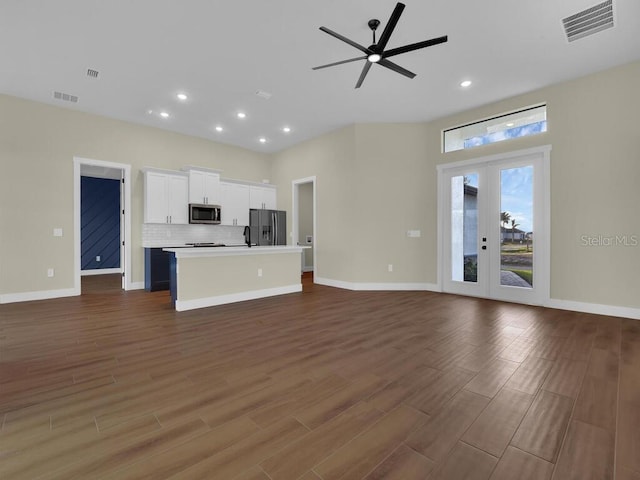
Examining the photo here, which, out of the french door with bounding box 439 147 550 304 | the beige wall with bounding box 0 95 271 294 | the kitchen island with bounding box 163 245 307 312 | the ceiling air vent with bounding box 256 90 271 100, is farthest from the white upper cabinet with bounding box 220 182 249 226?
the french door with bounding box 439 147 550 304

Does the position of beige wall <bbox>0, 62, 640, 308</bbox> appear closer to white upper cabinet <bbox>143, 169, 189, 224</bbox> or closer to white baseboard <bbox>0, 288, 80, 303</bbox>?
white baseboard <bbox>0, 288, 80, 303</bbox>

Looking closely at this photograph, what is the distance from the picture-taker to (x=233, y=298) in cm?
468

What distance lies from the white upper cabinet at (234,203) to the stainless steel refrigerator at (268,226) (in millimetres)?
200

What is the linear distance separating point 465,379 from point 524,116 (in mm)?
4504

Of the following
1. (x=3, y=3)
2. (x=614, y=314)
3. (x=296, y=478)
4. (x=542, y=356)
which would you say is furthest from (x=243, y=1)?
(x=614, y=314)

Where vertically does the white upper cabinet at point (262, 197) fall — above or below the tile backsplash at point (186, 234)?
above

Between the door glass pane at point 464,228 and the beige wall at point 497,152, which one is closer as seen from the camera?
the beige wall at point 497,152

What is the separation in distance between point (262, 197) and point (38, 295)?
15.3ft

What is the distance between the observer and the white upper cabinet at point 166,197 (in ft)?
19.3

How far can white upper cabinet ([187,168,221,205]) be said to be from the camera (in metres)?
6.30

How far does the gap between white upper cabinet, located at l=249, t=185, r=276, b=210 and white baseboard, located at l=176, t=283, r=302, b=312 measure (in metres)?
2.77

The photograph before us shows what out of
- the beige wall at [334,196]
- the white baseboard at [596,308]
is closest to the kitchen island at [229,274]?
the beige wall at [334,196]

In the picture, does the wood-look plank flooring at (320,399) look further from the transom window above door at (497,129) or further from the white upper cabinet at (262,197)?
the white upper cabinet at (262,197)

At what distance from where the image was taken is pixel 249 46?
3.50 meters
